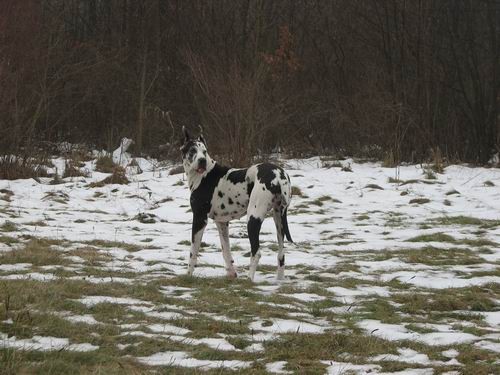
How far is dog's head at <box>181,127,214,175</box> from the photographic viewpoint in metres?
7.27

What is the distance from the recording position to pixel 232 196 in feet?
23.7

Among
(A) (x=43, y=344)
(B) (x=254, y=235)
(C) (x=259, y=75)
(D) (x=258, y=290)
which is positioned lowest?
(D) (x=258, y=290)

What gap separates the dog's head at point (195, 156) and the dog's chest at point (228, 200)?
0.81ft

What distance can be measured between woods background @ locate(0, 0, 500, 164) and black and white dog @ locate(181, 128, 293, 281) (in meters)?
8.77

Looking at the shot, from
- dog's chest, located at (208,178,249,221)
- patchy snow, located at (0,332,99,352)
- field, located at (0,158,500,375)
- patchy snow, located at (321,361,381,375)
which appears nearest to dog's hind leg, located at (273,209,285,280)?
field, located at (0,158,500,375)

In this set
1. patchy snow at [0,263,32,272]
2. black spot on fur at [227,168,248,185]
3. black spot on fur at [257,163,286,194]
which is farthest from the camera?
black spot on fur at [227,168,248,185]

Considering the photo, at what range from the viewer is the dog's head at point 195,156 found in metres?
7.27

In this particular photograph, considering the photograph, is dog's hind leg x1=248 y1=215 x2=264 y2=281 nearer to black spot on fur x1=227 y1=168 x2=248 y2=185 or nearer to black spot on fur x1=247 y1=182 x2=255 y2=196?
black spot on fur x1=247 y1=182 x2=255 y2=196

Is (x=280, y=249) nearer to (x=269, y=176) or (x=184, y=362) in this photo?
(x=269, y=176)

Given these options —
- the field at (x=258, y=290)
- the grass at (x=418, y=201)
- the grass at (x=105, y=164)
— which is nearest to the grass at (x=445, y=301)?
the field at (x=258, y=290)

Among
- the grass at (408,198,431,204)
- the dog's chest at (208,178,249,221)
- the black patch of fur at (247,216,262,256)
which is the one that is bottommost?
the grass at (408,198,431,204)

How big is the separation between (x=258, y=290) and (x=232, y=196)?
1.25 m

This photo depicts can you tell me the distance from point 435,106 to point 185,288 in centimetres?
1372

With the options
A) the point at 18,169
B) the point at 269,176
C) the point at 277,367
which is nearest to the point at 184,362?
the point at 277,367
